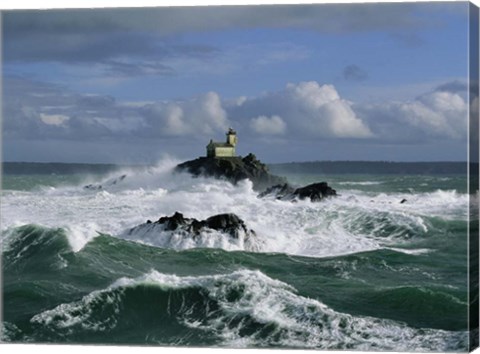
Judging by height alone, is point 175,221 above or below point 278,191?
below

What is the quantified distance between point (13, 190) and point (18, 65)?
1.17 meters

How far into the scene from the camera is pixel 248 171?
1073 centimetres

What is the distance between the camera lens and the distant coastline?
1009cm

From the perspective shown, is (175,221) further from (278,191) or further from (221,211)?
(278,191)

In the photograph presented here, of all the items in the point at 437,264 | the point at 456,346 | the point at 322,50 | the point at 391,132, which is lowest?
the point at 456,346

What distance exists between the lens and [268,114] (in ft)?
34.6

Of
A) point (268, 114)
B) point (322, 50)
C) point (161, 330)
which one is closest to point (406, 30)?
point (322, 50)

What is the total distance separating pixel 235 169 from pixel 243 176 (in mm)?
99

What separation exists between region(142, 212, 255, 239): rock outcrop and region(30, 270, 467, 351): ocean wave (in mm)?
387

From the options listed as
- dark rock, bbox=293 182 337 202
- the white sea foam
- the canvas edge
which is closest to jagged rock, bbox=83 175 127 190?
the white sea foam

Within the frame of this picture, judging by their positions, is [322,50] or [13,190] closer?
[322,50]

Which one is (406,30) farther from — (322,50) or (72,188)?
(72,188)

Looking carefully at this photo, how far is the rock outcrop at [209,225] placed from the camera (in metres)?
10.6

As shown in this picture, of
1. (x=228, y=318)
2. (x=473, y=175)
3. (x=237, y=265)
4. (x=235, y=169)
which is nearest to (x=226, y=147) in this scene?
(x=235, y=169)
